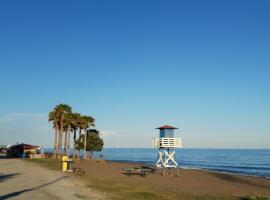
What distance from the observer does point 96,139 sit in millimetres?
74875

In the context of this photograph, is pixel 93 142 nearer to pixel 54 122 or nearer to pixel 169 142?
pixel 54 122

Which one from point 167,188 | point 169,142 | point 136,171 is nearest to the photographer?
point 167,188

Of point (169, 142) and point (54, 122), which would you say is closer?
point (169, 142)

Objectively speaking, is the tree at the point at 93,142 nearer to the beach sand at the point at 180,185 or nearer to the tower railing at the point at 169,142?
the tower railing at the point at 169,142

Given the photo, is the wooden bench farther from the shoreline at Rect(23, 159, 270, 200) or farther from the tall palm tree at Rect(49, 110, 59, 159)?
the tall palm tree at Rect(49, 110, 59, 159)

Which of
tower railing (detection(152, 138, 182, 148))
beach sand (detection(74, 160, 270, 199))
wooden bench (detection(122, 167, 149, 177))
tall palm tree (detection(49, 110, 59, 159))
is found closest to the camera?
beach sand (detection(74, 160, 270, 199))

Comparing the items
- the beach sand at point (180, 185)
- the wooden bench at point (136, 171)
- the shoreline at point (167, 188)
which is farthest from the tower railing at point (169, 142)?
the shoreline at point (167, 188)

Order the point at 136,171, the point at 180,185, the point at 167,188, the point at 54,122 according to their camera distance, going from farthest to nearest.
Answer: the point at 54,122
the point at 136,171
the point at 180,185
the point at 167,188

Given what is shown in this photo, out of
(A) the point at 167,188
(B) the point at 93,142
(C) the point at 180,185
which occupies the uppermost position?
(B) the point at 93,142

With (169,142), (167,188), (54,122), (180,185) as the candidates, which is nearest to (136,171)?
(169,142)

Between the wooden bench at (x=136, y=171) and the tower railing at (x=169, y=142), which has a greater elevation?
the tower railing at (x=169, y=142)

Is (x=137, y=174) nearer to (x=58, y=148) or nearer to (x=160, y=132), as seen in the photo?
(x=160, y=132)

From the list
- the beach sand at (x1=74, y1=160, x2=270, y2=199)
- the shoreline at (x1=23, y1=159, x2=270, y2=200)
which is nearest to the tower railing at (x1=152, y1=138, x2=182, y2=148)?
the beach sand at (x1=74, y1=160, x2=270, y2=199)

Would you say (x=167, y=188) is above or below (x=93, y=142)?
below
